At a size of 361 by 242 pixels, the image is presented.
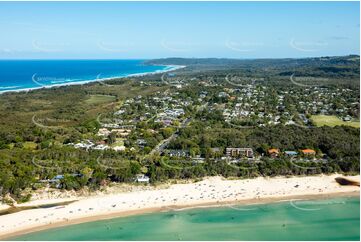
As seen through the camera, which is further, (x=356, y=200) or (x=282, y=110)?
(x=282, y=110)

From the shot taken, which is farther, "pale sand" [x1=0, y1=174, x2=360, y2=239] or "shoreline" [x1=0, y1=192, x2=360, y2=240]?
"pale sand" [x1=0, y1=174, x2=360, y2=239]

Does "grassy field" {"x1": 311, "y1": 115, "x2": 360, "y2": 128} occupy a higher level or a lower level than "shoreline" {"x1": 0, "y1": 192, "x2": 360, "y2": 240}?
higher

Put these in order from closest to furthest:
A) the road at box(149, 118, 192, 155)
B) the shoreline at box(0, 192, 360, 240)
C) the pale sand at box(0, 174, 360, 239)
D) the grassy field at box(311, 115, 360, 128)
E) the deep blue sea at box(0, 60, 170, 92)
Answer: the shoreline at box(0, 192, 360, 240) → the pale sand at box(0, 174, 360, 239) → the road at box(149, 118, 192, 155) → the grassy field at box(311, 115, 360, 128) → the deep blue sea at box(0, 60, 170, 92)

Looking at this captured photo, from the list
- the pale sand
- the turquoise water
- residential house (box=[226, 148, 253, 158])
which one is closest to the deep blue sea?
residential house (box=[226, 148, 253, 158])

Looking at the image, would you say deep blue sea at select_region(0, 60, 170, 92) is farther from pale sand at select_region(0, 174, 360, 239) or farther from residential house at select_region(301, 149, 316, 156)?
residential house at select_region(301, 149, 316, 156)

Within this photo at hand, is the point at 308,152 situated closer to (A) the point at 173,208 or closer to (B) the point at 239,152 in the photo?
(B) the point at 239,152

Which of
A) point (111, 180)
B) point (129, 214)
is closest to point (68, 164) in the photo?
point (111, 180)

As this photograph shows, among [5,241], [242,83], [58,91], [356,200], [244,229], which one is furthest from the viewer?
[242,83]

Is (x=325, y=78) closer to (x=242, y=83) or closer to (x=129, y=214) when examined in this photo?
(x=242, y=83)

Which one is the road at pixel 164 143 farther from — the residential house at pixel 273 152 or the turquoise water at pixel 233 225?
the turquoise water at pixel 233 225
